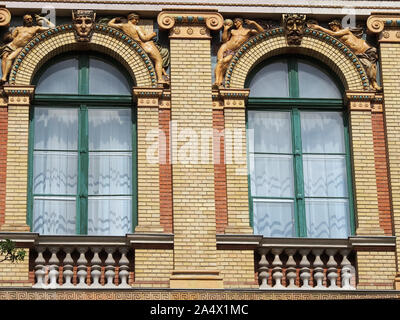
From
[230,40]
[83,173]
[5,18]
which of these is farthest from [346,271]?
[5,18]

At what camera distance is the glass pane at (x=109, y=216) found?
71.4 feet

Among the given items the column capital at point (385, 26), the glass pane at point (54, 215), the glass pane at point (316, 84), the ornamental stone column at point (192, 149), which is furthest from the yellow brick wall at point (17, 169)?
the column capital at point (385, 26)

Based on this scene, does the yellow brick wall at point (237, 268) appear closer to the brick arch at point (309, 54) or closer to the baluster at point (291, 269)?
the baluster at point (291, 269)

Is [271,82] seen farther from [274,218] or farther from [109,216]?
[109,216]

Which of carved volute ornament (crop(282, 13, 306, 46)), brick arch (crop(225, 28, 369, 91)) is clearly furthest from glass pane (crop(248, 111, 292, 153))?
carved volute ornament (crop(282, 13, 306, 46))

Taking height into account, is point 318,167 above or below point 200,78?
below

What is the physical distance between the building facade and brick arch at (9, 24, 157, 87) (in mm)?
26

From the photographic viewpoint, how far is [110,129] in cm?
2247

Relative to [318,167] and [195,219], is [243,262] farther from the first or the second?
[318,167]

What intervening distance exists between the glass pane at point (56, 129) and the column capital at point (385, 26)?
568 centimetres

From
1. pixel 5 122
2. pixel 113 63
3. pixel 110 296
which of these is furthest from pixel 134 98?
pixel 110 296

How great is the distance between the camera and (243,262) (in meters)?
21.1

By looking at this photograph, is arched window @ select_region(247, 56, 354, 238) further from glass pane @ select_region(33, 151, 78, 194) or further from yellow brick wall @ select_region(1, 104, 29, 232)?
yellow brick wall @ select_region(1, 104, 29, 232)
